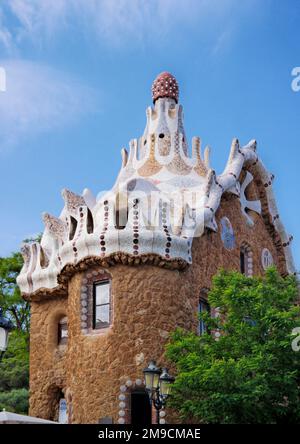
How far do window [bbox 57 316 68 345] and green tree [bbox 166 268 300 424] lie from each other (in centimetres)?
450

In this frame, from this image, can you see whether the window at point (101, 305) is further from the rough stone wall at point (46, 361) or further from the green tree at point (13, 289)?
the green tree at point (13, 289)

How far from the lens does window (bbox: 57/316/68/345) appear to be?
18.7 metres

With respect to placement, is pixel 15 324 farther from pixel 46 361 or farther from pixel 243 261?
pixel 243 261

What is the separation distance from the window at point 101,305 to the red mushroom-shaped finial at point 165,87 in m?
6.69

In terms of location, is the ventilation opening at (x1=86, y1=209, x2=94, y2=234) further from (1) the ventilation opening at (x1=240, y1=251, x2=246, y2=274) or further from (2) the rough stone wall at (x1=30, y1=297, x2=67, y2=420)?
(1) the ventilation opening at (x1=240, y1=251, x2=246, y2=274)

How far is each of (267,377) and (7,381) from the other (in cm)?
1518

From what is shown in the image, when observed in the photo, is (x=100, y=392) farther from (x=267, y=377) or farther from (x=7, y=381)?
(x=7, y=381)

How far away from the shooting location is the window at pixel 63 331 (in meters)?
18.7

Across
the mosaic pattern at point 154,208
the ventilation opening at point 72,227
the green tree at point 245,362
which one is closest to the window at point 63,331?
the mosaic pattern at point 154,208

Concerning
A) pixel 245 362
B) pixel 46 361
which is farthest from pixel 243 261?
pixel 245 362

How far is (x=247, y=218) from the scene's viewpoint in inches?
811

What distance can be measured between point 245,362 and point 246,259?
24.6 feet

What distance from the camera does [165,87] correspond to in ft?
69.5
